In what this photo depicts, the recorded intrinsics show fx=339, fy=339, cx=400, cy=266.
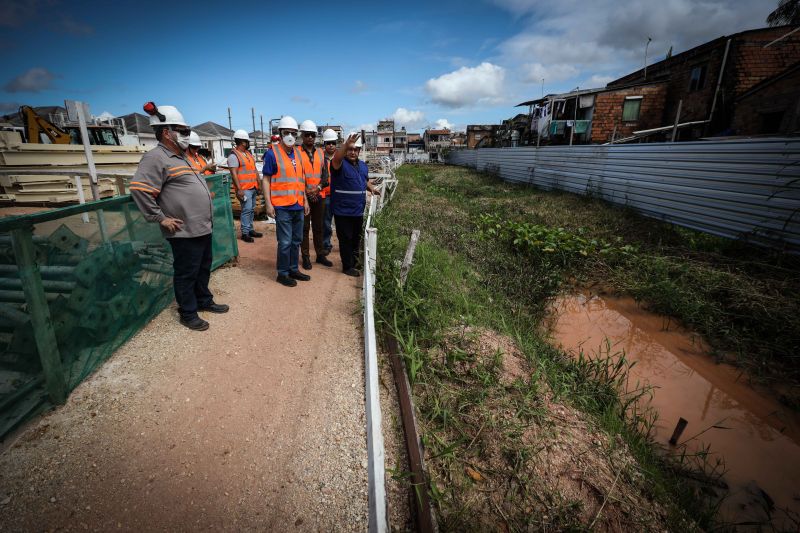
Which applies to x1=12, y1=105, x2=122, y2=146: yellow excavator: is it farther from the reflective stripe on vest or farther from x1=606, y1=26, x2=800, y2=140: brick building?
x1=606, y1=26, x2=800, y2=140: brick building

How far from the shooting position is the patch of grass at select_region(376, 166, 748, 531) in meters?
1.88

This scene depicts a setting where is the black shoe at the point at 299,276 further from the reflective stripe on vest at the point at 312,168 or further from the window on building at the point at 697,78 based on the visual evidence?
the window on building at the point at 697,78

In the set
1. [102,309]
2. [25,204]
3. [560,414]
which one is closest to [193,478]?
[102,309]

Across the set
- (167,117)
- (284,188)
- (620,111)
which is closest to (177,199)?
(167,117)

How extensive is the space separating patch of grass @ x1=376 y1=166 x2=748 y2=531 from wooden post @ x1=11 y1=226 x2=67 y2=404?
236cm

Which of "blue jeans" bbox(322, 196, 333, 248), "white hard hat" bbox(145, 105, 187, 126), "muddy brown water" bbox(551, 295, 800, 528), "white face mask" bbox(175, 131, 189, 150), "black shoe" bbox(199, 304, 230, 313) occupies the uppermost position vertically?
"white hard hat" bbox(145, 105, 187, 126)

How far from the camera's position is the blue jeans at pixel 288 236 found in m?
4.15

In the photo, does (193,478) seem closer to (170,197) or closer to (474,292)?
(170,197)

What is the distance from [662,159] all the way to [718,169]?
1316 millimetres

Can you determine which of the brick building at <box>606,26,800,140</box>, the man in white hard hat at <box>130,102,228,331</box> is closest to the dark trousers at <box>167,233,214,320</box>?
the man in white hard hat at <box>130,102,228,331</box>

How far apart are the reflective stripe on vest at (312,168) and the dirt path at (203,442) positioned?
2131 millimetres

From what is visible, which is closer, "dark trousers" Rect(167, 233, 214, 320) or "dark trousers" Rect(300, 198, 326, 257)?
"dark trousers" Rect(167, 233, 214, 320)

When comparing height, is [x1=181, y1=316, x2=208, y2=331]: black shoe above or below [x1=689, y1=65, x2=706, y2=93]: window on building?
below

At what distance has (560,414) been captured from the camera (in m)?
2.43
